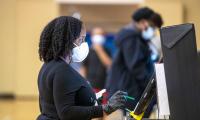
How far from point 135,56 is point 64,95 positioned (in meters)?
2.15

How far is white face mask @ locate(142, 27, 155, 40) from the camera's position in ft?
17.1

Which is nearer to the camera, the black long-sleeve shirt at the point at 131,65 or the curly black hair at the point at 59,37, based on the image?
the curly black hair at the point at 59,37

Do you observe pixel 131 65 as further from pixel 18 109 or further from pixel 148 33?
pixel 18 109

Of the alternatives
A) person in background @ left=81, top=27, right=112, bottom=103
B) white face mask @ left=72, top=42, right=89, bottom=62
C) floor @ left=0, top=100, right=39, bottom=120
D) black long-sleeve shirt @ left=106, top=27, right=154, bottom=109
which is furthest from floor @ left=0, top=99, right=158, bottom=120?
white face mask @ left=72, top=42, right=89, bottom=62

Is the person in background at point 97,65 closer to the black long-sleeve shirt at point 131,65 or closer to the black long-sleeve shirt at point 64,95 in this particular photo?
the black long-sleeve shirt at point 131,65

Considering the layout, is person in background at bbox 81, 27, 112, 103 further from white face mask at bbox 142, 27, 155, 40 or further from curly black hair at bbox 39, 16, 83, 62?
curly black hair at bbox 39, 16, 83, 62

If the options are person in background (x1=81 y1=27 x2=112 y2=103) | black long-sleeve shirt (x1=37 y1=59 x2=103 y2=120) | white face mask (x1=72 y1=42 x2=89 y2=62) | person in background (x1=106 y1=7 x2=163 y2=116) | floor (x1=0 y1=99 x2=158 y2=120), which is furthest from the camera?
floor (x1=0 y1=99 x2=158 y2=120)

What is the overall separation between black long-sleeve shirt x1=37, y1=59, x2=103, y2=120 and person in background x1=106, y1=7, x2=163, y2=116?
75.7 inches

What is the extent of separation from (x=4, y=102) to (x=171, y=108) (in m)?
9.69

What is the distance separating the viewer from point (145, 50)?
5273 millimetres

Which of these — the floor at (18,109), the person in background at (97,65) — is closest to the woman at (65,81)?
the person in background at (97,65)

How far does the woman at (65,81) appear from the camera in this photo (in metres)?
3.14

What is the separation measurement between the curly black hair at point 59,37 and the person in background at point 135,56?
74.9 inches

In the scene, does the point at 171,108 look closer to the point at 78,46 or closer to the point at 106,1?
the point at 78,46
